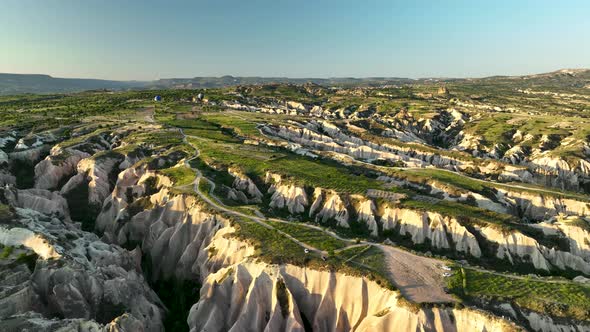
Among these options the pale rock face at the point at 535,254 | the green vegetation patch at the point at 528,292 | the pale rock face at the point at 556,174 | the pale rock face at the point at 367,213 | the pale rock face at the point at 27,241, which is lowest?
the pale rock face at the point at 556,174

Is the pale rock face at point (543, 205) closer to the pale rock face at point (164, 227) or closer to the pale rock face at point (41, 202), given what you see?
the pale rock face at point (164, 227)

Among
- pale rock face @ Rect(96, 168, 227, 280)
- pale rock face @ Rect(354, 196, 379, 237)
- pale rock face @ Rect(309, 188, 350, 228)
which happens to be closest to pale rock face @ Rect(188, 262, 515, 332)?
pale rock face @ Rect(96, 168, 227, 280)

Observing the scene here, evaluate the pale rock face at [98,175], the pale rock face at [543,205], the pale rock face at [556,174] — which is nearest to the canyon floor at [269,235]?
the pale rock face at [543,205]

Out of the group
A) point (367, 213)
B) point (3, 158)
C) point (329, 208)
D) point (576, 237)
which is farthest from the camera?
point (3, 158)

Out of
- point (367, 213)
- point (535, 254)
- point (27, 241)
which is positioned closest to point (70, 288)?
point (27, 241)

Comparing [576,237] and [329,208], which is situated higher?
[329,208]

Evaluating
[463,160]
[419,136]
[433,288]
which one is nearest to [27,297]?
[433,288]

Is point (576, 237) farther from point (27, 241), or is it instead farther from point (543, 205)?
point (27, 241)
